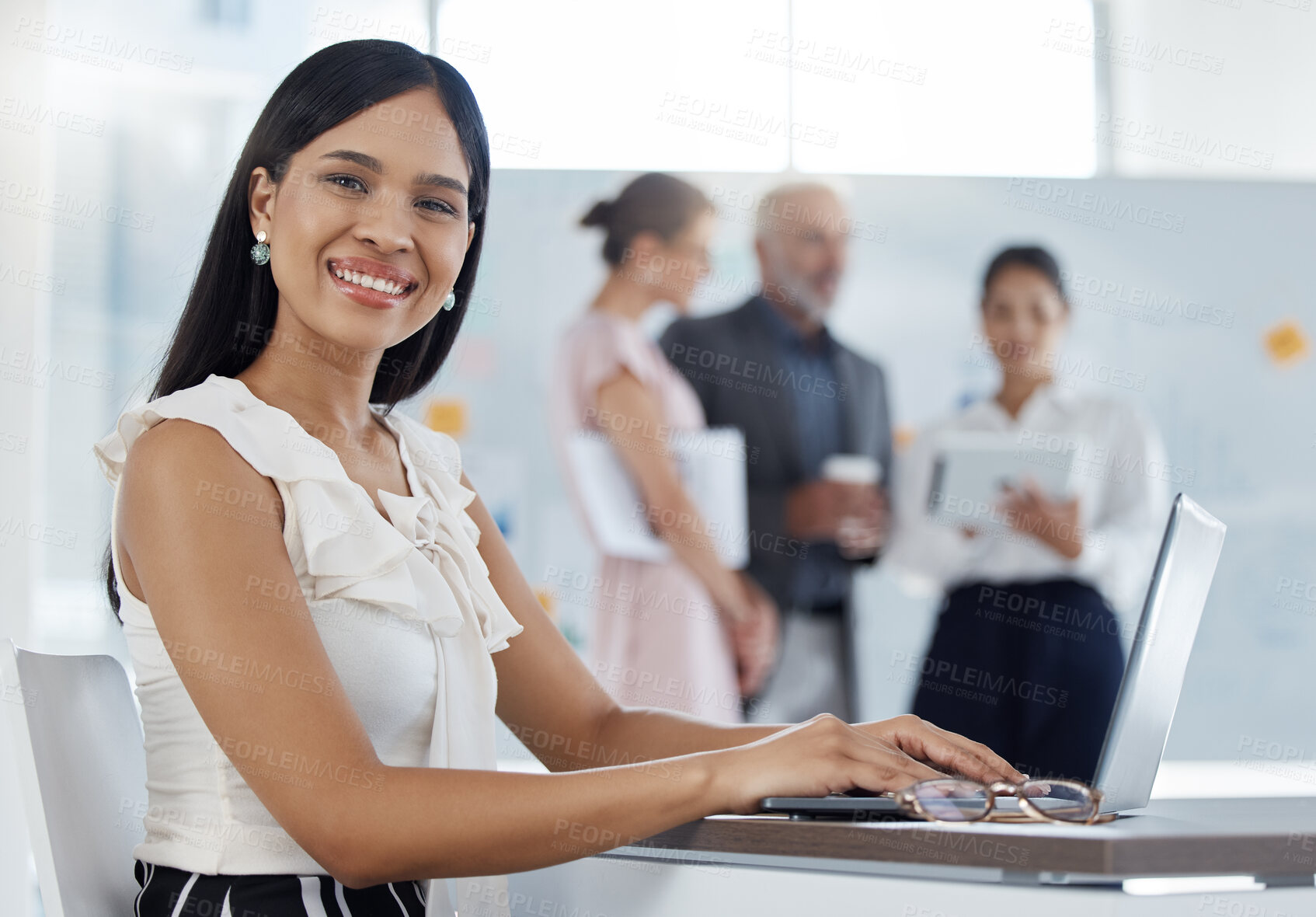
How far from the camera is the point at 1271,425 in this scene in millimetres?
3383

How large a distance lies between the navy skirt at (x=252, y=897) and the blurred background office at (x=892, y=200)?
2.24 metres

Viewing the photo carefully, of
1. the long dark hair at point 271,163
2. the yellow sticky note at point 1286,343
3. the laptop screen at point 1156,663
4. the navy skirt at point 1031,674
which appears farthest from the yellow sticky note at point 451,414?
the laptop screen at point 1156,663

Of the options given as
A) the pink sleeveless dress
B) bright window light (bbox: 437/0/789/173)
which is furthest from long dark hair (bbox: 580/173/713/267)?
bright window light (bbox: 437/0/789/173)

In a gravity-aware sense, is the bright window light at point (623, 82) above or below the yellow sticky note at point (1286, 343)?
above

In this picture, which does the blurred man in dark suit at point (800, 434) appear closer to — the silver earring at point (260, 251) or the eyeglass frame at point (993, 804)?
the silver earring at point (260, 251)

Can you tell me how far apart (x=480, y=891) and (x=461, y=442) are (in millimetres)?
2327

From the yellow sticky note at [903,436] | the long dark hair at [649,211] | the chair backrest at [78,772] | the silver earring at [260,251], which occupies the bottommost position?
the chair backrest at [78,772]

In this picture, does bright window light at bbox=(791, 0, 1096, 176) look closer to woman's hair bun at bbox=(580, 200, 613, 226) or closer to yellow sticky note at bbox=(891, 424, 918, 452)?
woman's hair bun at bbox=(580, 200, 613, 226)

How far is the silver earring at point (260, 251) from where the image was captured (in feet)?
4.04

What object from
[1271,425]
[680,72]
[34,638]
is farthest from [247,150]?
[1271,425]

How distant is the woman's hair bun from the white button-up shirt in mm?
1068

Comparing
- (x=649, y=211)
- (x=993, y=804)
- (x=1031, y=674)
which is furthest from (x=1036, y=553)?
(x=993, y=804)

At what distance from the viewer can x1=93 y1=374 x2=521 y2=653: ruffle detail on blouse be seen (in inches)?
40.4

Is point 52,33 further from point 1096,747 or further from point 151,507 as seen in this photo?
point 1096,747
